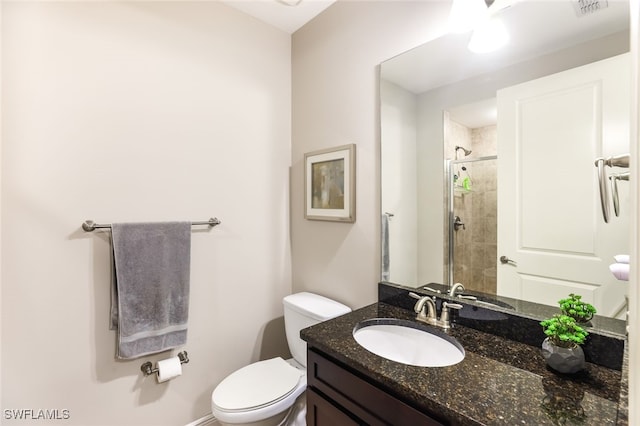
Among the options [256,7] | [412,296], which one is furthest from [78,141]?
[412,296]

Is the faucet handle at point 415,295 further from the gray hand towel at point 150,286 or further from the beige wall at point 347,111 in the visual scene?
the gray hand towel at point 150,286

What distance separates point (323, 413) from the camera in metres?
1.06

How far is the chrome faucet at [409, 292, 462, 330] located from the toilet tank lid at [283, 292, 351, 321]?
1.46 ft

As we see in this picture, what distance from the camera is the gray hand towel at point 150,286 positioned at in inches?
54.6

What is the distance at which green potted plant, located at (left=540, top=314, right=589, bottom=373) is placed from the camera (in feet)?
2.77

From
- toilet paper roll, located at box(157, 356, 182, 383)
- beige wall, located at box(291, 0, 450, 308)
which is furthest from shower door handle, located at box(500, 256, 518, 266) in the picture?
toilet paper roll, located at box(157, 356, 182, 383)

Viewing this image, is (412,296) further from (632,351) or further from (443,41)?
(443,41)

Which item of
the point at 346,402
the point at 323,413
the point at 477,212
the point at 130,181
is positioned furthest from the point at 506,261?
the point at 130,181

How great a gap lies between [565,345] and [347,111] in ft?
4.55

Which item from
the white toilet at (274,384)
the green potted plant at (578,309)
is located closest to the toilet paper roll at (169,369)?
the white toilet at (274,384)

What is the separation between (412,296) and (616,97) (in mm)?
995

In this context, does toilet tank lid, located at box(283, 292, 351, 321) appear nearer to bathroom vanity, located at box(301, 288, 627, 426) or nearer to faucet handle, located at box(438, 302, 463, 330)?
bathroom vanity, located at box(301, 288, 627, 426)

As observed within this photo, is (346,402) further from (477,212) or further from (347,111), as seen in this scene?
(347,111)

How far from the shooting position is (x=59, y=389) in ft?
4.29
